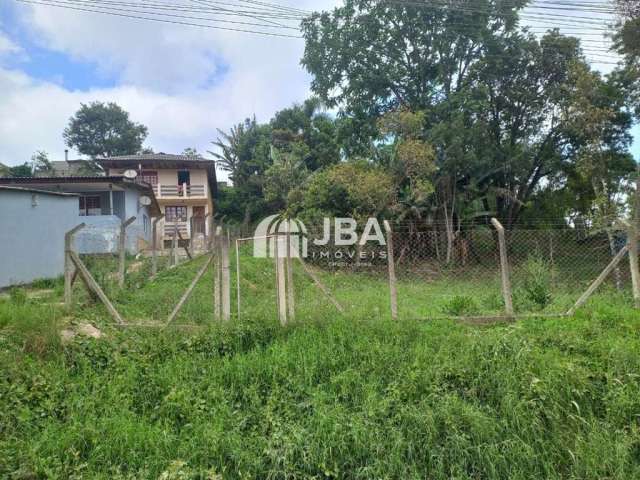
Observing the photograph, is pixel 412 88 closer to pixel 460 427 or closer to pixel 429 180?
pixel 429 180

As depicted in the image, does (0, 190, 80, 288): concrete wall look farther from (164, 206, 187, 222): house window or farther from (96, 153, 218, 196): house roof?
(164, 206, 187, 222): house window

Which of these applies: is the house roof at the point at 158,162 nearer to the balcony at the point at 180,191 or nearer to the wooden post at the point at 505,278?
the balcony at the point at 180,191

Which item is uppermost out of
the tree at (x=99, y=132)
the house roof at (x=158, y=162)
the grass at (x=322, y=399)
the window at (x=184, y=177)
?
the tree at (x=99, y=132)

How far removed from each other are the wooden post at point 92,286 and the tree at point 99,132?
35882 mm

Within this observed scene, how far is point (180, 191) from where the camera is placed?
80.0 feet

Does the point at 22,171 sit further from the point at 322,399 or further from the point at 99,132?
the point at 322,399

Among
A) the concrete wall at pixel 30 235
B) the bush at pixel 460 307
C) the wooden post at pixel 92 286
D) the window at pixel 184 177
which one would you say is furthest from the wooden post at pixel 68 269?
the window at pixel 184 177

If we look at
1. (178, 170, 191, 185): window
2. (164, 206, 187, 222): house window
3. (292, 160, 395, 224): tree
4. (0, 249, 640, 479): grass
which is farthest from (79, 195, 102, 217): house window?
(0, 249, 640, 479): grass

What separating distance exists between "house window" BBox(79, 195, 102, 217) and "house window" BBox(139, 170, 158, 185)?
7.75 meters

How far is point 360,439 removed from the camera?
10.1 feet

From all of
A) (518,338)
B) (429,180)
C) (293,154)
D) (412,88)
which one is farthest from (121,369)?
(293,154)

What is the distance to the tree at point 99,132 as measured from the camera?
35.8 metres

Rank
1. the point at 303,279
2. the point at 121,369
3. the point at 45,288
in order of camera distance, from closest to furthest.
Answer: the point at 121,369 < the point at 45,288 < the point at 303,279

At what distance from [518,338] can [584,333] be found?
1004mm
